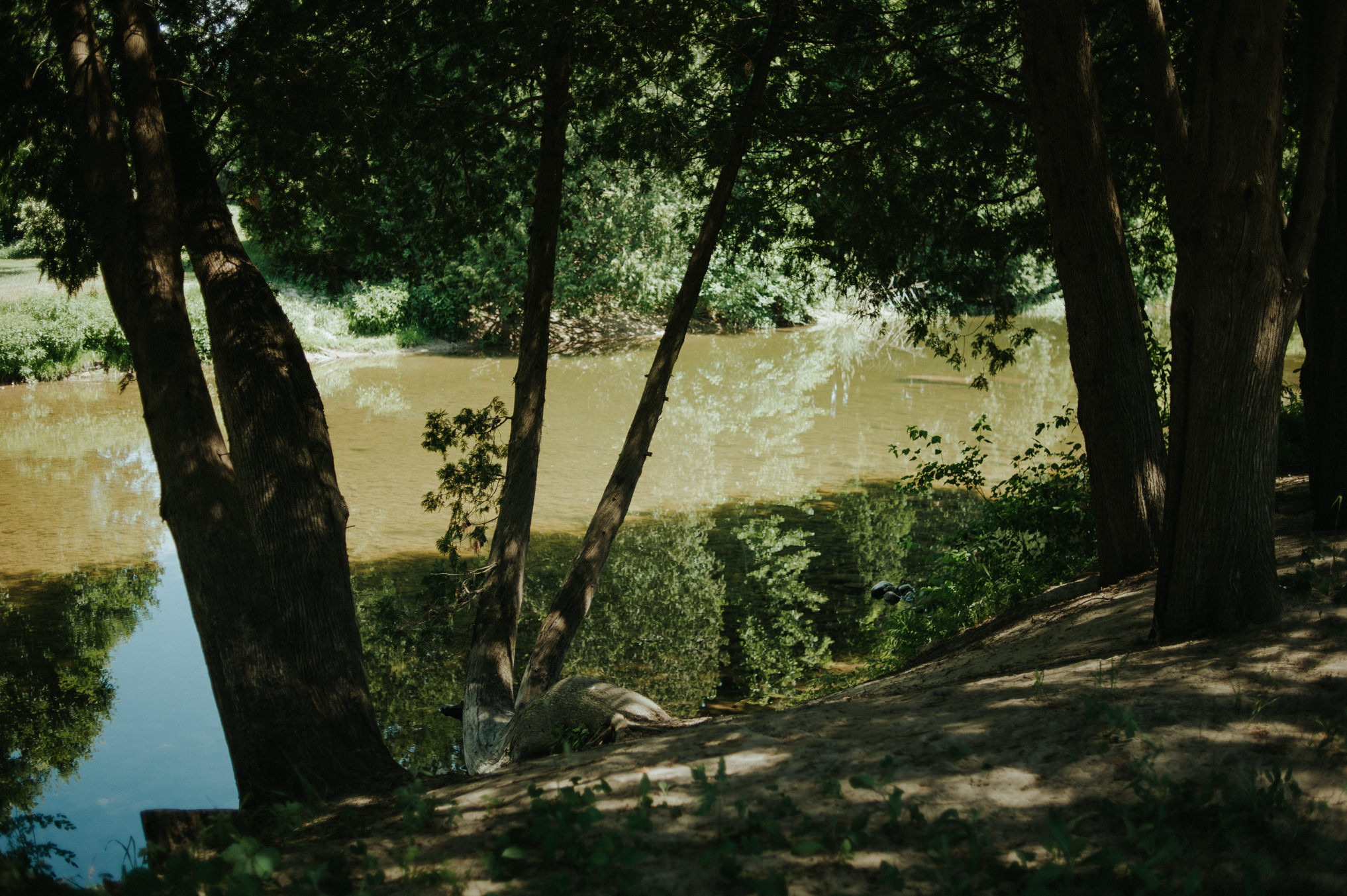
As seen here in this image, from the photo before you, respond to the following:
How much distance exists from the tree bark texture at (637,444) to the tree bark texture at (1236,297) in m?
4.36

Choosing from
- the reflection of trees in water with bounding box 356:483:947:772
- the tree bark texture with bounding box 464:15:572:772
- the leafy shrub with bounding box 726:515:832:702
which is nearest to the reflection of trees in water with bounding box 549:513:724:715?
the reflection of trees in water with bounding box 356:483:947:772

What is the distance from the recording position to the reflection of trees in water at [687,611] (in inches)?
330

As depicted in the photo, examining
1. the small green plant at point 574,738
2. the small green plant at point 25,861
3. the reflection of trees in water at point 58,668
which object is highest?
the small green plant at point 25,861

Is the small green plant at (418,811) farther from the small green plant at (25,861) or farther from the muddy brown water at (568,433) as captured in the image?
the muddy brown water at (568,433)

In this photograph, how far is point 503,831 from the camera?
293 cm

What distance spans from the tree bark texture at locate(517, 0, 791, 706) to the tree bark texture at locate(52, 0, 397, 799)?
2.97 m

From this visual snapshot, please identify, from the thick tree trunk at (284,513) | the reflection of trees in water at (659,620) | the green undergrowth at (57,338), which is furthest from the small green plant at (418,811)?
the green undergrowth at (57,338)

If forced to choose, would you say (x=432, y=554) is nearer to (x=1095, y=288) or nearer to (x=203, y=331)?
(x=1095, y=288)

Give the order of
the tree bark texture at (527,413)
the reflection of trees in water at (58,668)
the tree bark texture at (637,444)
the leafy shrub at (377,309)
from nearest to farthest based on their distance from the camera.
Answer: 1. the reflection of trees in water at (58,668)
2. the tree bark texture at (637,444)
3. the tree bark texture at (527,413)
4. the leafy shrub at (377,309)

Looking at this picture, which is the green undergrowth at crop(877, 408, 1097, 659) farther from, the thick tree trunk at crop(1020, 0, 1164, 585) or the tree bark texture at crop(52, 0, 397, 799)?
the tree bark texture at crop(52, 0, 397, 799)

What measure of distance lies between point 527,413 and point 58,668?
17.7 feet

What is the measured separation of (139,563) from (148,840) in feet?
33.6

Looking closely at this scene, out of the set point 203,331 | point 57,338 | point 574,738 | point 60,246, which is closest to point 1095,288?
point 574,738

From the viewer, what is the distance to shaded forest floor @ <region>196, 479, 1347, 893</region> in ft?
8.38
